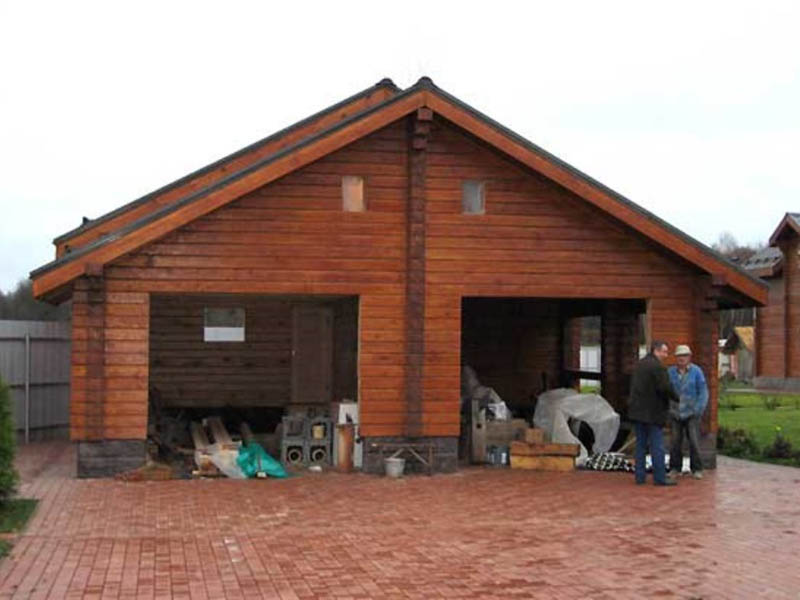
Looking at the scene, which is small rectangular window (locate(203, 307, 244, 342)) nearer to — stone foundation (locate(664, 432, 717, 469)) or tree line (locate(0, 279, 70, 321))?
stone foundation (locate(664, 432, 717, 469))

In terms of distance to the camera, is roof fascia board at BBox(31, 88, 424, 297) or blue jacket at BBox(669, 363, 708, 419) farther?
blue jacket at BBox(669, 363, 708, 419)

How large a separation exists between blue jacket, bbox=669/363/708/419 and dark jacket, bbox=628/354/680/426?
668mm

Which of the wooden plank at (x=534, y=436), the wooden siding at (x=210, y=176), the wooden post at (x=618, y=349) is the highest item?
the wooden siding at (x=210, y=176)

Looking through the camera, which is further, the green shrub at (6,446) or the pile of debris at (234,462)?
the pile of debris at (234,462)

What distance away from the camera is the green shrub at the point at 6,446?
11.0 metres

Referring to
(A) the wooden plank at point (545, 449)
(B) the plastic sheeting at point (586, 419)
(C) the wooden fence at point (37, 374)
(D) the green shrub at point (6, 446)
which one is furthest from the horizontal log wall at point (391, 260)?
(C) the wooden fence at point (37, 374)

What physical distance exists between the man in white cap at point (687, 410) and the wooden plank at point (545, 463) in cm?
142

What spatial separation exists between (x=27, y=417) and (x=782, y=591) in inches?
586

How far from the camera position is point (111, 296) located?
14.2 m

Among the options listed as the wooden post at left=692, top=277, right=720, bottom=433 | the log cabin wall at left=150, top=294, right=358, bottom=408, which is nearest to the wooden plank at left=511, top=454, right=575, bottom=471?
the wooden post at left=692, top=277, right=720, bottom=433

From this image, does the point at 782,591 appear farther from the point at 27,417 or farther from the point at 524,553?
the point at 27,417

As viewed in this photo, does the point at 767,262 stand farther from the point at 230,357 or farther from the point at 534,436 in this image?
the point at 534,436

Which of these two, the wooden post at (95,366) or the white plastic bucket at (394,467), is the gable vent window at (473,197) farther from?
the wooden post at (95,366)

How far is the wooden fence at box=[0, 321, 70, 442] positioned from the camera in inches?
758
